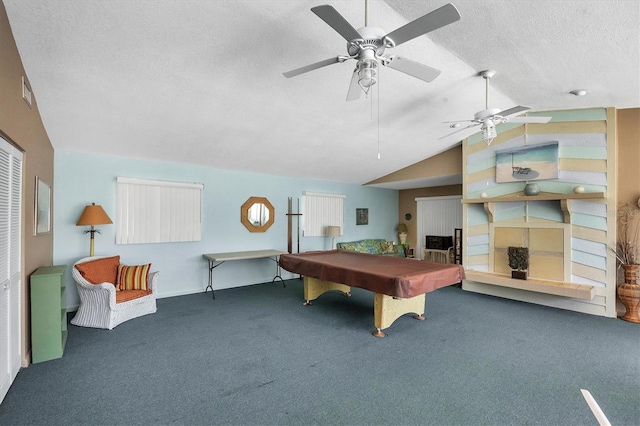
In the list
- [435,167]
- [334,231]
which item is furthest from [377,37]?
[334,231]

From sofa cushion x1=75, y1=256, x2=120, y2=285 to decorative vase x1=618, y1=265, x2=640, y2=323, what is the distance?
674cm

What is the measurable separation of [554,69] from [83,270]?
5.76 m

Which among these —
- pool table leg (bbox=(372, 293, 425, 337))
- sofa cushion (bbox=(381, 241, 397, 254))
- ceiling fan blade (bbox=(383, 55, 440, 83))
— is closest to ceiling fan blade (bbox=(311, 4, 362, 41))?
ceiling fan blade (bbox=(383, 55, 440, 83))

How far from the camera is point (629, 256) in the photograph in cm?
407

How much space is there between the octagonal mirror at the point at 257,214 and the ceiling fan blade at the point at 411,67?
4.22 m

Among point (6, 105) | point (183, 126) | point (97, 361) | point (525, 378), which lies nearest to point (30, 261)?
point (97, 361)

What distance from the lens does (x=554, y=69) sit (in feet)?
10.3

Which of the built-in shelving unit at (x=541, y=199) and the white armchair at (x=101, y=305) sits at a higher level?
the built-in shelving unit at (x=541, y=199)

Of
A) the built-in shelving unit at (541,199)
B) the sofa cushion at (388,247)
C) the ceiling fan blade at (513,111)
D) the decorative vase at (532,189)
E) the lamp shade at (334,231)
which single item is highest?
the ceiling fan blade at (513,111)

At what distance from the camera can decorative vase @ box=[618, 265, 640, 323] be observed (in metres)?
3.93

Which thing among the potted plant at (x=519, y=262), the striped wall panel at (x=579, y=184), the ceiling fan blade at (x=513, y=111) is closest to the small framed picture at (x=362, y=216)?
the striped wall panel at (x=579, y=184)

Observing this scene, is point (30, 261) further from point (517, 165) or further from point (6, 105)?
point (517, 165)

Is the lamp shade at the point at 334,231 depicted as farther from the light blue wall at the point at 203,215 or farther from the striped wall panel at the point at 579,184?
the striped wall panel at the point at 579,184

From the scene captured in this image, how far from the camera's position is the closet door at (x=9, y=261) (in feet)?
7.20
